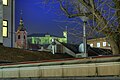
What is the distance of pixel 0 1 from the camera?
3512 cm

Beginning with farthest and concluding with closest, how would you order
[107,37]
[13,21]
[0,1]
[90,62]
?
[13,21] < [0,1] < [107,37] < [90,62]

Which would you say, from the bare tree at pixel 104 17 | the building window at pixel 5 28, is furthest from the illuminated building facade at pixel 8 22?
the bare tree at pixel 104 17

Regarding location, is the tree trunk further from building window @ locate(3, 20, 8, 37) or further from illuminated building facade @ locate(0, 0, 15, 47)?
building window @ locate(3, 20, 8, 37)

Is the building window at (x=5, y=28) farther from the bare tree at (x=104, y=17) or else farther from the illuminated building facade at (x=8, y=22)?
the bare tree at (x=104, y=17)

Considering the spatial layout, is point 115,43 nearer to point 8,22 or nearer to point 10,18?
point 8,22

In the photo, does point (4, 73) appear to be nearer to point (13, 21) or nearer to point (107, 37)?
point (107, 37)

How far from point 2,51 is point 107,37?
1887cm

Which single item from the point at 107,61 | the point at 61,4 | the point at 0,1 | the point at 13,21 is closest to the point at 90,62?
the point at 107,61

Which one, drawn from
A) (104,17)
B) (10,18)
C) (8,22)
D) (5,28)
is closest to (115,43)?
(104,17)

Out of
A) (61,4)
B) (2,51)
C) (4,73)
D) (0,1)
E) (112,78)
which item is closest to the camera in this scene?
(112,78)

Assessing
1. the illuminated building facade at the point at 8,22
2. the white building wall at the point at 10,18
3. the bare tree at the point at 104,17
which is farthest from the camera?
the white building wall at the point at 10,18

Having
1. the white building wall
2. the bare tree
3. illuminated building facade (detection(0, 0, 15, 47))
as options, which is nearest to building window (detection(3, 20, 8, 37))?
illuminated building facade (detection(0, 0, 15, 47))

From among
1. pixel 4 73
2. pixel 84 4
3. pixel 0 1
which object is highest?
pixel 0 1

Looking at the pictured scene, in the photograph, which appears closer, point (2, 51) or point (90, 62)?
point (90, 62)
